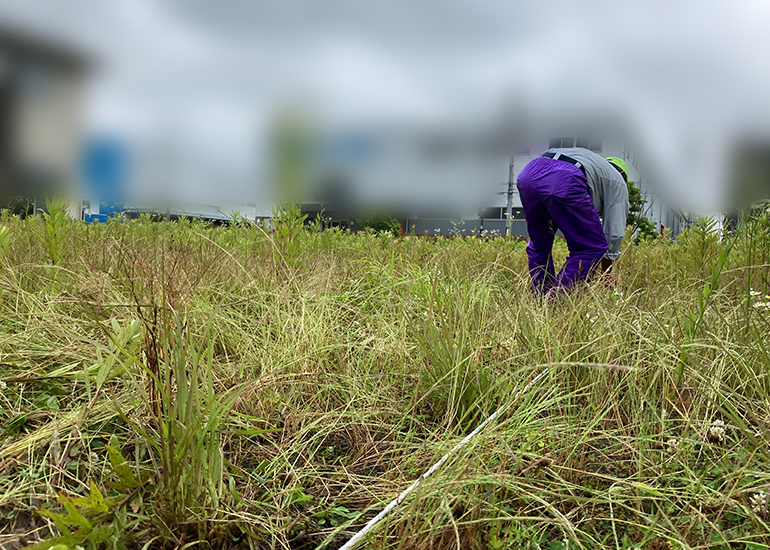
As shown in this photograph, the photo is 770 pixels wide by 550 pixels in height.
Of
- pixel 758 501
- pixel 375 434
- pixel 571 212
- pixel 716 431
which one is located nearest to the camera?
pixel 758 501

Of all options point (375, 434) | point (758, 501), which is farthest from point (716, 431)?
point (375, 434)

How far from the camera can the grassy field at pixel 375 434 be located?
3.34ft

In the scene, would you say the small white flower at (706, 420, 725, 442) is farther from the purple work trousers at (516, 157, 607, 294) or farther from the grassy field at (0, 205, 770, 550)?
the purple work trousers at (516, 157, 607, 294)

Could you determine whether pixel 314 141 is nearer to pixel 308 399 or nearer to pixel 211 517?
pixel 308 399

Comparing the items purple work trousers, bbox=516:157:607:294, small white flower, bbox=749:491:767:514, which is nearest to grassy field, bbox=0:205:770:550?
small white flower, bbox=749:491:767:514

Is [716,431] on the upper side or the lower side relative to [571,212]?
lower

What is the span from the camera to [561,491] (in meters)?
1.22

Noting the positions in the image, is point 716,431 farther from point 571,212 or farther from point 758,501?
point 571,212

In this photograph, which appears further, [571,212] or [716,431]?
[571,212]

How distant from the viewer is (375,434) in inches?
58.9

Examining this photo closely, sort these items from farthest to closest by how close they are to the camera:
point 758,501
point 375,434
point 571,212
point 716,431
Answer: point 571,212
point 375,434
point 716,431
point 758,501

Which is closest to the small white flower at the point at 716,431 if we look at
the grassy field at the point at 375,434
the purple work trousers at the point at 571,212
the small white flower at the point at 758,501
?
the grassy field at the point at 375,434

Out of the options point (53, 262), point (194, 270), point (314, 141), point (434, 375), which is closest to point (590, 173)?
point (314, 141)

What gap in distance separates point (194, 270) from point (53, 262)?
0.81m
